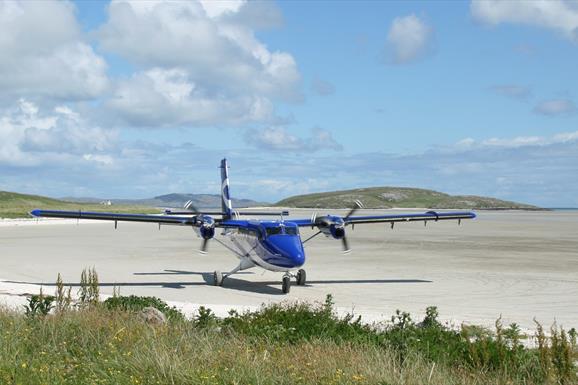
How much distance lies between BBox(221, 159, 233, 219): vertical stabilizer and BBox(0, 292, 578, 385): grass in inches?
668

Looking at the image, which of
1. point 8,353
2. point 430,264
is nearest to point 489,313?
point 8,353

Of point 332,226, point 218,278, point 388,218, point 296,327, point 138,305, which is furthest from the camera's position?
point 388,218

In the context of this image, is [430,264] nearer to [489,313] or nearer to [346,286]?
[346,286]

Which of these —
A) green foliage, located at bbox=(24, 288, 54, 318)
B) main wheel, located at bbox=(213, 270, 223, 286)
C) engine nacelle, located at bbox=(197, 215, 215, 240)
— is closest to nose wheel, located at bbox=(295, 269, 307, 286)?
main wheel, located at bbox=(213, 270, 223, 286)

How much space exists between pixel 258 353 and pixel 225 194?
67.6ft

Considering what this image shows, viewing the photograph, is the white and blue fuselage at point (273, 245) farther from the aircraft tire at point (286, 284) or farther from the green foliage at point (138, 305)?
the green foliage at point (138, 305)

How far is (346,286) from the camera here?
24.4m

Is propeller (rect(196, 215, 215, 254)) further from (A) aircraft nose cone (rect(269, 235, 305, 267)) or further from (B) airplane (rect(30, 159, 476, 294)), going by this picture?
(A) aircraft nose cone (rect(269, 235, 305, 267))

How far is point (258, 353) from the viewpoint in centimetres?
1027

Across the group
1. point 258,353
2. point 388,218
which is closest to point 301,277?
point 388,218

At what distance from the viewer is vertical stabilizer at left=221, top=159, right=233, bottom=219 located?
99.0 feet

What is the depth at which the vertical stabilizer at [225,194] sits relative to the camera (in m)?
30.2

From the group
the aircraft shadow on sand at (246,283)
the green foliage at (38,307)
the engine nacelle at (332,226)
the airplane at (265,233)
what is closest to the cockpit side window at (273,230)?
the airplane at (265,233)

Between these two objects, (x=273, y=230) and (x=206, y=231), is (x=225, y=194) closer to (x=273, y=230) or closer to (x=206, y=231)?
(x=206, y=231)
